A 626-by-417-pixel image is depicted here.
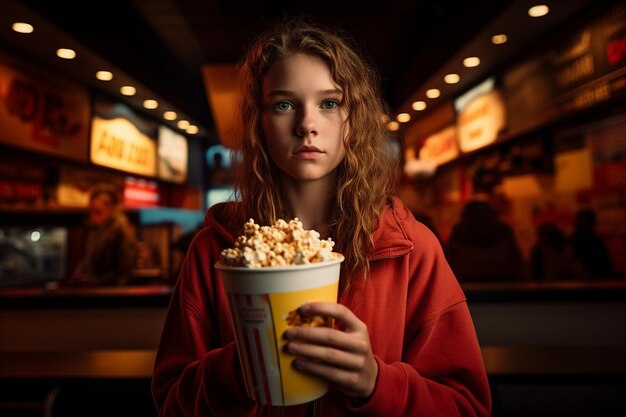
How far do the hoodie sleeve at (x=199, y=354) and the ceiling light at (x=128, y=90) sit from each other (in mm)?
3953

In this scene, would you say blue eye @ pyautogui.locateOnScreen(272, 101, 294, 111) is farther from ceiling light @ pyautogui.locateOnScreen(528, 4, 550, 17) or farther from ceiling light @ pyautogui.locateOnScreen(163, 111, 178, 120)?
ceiling light @ pyautogui.locateOnScreen(163, 111, 178, 120)

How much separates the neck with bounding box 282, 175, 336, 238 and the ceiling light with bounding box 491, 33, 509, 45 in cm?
291

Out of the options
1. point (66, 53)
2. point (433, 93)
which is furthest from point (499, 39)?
point (66, 53)

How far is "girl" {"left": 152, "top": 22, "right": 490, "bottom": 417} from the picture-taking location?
0.84 m

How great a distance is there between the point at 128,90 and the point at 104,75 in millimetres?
458

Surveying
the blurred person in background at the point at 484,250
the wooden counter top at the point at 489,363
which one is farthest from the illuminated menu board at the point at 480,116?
the wooden counter top at the point at 489,363

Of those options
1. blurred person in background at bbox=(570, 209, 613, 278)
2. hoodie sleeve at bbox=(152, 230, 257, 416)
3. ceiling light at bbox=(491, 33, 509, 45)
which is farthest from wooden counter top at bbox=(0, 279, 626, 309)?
ceiling light at bbox=(491, 33, 509, 45)

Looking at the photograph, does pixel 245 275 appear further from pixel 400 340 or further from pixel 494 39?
pixel 494 39

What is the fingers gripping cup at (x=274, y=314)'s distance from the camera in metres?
0.66

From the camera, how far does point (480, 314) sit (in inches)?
92.9

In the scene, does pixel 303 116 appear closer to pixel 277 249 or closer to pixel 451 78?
pixel 277 249

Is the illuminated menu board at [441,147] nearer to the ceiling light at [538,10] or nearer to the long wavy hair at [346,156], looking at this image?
the ceiling light at [538,10]

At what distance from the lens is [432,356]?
87 cm

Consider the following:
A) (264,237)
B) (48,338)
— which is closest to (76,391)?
(48,338)
